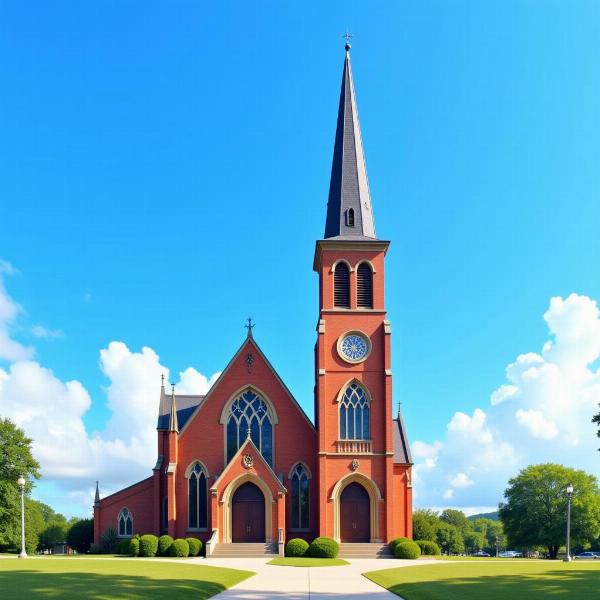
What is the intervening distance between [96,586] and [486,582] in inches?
539

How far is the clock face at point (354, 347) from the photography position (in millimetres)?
52938

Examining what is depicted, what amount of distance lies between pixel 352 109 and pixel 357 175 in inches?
229

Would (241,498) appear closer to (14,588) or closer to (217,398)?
(217,398)

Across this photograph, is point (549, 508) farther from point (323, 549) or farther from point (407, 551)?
point (323, 549)

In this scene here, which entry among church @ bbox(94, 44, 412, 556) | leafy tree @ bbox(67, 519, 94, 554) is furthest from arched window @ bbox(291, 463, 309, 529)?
leafy tree @ bbox(67, 519, 94, 554)

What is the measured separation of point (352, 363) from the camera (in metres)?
52.7

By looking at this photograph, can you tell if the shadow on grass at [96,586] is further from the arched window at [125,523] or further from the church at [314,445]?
the arched window at [125,523]

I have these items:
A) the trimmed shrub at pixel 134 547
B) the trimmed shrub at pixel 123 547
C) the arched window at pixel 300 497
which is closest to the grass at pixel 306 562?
the arched window at pixel 300 497

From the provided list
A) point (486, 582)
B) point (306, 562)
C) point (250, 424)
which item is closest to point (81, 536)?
point (250, 424)

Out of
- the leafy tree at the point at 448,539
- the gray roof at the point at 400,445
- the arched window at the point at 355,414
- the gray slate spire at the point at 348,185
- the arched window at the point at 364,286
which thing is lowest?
the leafy tree at the point at 448,539

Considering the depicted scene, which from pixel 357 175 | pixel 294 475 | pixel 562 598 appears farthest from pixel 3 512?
pixel 562 598

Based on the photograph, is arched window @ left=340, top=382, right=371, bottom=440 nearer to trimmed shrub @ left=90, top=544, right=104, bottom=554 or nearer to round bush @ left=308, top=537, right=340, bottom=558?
round bush @ left=308, top=537, right=340, bottom=558

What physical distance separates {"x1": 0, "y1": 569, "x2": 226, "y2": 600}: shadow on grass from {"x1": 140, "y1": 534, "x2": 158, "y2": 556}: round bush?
693 inches

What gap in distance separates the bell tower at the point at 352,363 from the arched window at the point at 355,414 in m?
0.07
